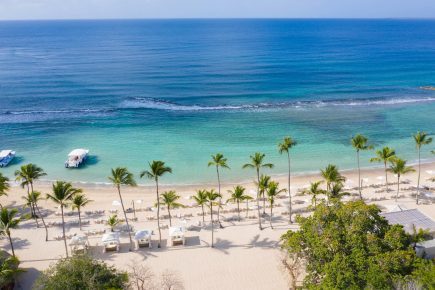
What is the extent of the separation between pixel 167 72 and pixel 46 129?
4330cm

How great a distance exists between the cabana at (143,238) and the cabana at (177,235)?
1748 millimetres

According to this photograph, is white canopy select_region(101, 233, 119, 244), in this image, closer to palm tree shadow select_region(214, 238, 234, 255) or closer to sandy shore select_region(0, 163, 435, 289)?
sandy shore select_region(0, 163, 435, 289)

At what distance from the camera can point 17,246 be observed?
2959 cm

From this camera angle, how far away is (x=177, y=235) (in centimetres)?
2894

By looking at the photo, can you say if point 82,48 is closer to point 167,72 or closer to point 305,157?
point 167,72

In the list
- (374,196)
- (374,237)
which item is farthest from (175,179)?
(374,237)

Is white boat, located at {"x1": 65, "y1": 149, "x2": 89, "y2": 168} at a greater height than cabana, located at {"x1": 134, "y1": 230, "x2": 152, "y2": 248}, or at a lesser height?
greater

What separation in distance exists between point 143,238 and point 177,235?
263 centimetres

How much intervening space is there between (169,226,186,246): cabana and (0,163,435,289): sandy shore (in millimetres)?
533

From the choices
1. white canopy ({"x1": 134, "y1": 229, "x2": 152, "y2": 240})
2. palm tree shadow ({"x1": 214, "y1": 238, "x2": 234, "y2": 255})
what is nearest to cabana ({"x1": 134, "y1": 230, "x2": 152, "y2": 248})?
white canopy ({"x1": 134, "y1": 229, "x2": 152, "y2": 240})

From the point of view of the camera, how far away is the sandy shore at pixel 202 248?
2531cm

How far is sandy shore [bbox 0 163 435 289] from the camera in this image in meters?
25.3

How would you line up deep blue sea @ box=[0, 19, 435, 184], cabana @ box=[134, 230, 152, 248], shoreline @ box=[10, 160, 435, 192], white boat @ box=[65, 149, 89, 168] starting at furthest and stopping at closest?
deep blue sea @ box=[0, 19, 435, 184] → white boat @ box=[65, 149, 89, 168] → shoreline @ box=[10, 160, 435, 192] → cabana @ box=[134, 230, 152, 248]

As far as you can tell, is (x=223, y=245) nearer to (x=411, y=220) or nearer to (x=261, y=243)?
(x=261, y=243)
